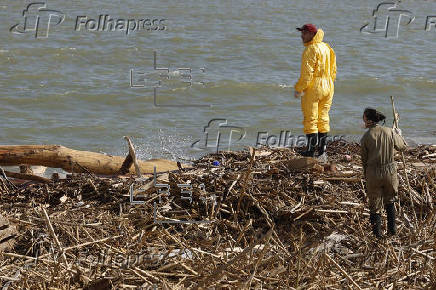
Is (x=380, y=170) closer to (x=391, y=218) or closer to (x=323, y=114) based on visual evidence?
(x=391, y=218)

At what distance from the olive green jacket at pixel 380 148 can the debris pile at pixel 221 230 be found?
0.57m

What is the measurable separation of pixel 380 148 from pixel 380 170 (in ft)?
0.68

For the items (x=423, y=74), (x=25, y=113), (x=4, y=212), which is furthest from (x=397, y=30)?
(x=4, y=212)

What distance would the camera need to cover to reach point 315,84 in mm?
9938

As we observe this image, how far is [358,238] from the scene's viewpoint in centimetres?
747

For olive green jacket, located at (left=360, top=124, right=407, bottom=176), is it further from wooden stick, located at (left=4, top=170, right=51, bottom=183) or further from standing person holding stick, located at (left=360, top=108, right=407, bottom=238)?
wooden stick, located at (left=4, top=170, right=51, bottom=183)

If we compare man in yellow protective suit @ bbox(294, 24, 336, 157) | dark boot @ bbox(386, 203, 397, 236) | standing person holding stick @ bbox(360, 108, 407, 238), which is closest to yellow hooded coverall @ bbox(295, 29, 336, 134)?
man in yellow protective suit @ bbox(294, 24, 336, 157)

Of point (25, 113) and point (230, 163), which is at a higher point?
point (230, 163)

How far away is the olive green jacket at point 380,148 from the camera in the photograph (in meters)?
7.70

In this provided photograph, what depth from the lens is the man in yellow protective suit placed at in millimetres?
9812

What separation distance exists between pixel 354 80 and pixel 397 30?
8.86m

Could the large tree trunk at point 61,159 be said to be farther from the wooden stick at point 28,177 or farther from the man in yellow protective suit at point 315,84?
the man in yellow protective suit at point 315,84

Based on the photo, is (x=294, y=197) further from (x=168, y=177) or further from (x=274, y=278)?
(x=274, y=278)

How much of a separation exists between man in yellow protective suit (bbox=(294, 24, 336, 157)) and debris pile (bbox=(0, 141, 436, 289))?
0.67 m
